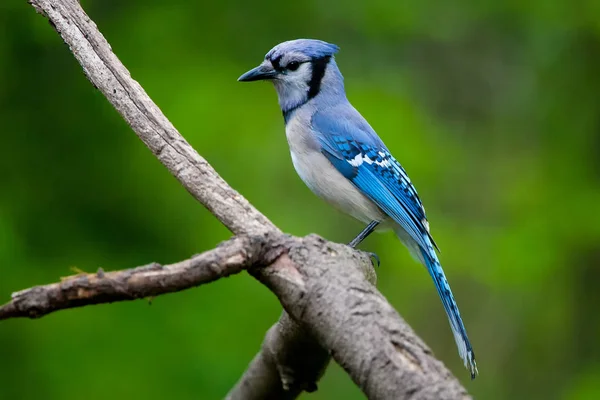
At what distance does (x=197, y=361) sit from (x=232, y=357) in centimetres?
16

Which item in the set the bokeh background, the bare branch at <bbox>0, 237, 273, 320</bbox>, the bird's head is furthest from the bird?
the bare branch at <bbox>0, 237, 273, 320</bbox>

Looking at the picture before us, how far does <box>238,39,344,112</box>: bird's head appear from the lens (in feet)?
11.5

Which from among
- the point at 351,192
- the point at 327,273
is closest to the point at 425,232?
the point at 351,192

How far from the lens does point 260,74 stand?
11.4 ft

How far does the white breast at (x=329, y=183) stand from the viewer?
3.40 meters

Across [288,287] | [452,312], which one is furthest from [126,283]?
[452,312]

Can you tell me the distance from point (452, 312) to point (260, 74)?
1264 millimetres

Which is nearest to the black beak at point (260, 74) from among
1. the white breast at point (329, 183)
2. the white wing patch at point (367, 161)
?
the white breast at point (329, 183)

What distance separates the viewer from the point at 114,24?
13.9ft

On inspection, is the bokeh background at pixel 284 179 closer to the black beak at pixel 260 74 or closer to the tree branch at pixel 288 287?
the black beak at pixel 260 74

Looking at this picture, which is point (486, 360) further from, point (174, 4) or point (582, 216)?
point (174, 4)

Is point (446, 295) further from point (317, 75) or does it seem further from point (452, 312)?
point (317, 75)

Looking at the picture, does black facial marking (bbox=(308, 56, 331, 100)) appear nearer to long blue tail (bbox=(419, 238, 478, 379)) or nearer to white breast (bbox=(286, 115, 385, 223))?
white breast (bbox=(286, 115, 385, 223))

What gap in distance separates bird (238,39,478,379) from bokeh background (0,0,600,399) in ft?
2.28
